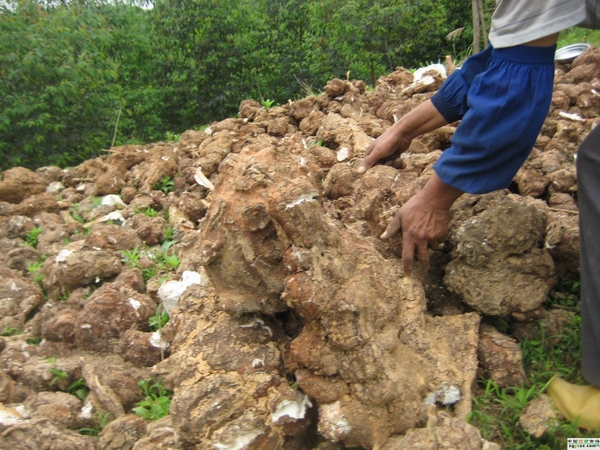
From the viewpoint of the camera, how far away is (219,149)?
405cm

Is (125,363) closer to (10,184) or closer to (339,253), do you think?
(339,253)

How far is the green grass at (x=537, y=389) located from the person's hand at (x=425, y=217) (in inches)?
21.3

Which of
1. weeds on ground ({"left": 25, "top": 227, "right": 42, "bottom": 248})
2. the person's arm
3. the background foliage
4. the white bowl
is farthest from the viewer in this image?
the background foliage

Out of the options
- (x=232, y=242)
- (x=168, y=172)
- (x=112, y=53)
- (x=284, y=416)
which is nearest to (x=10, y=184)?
(x=168, y=172)

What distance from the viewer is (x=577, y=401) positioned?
1.81 m

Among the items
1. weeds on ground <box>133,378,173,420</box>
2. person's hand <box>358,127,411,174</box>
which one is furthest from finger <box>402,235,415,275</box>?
weeds on ground <box>133,378,173,420</box>

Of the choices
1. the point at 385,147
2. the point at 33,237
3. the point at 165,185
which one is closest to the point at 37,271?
the point at 33,237

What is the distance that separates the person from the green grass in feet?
0.31

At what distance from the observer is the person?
1.66 meters

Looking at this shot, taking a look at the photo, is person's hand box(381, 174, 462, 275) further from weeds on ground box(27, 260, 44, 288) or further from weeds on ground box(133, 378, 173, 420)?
weeds on ground box(27, 260, 44, 288)

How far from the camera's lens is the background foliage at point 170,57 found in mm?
7762

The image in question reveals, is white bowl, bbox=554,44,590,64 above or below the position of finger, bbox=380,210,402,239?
above

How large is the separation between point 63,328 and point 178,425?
1163 mm

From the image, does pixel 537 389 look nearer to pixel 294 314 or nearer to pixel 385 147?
pixel 294 314
